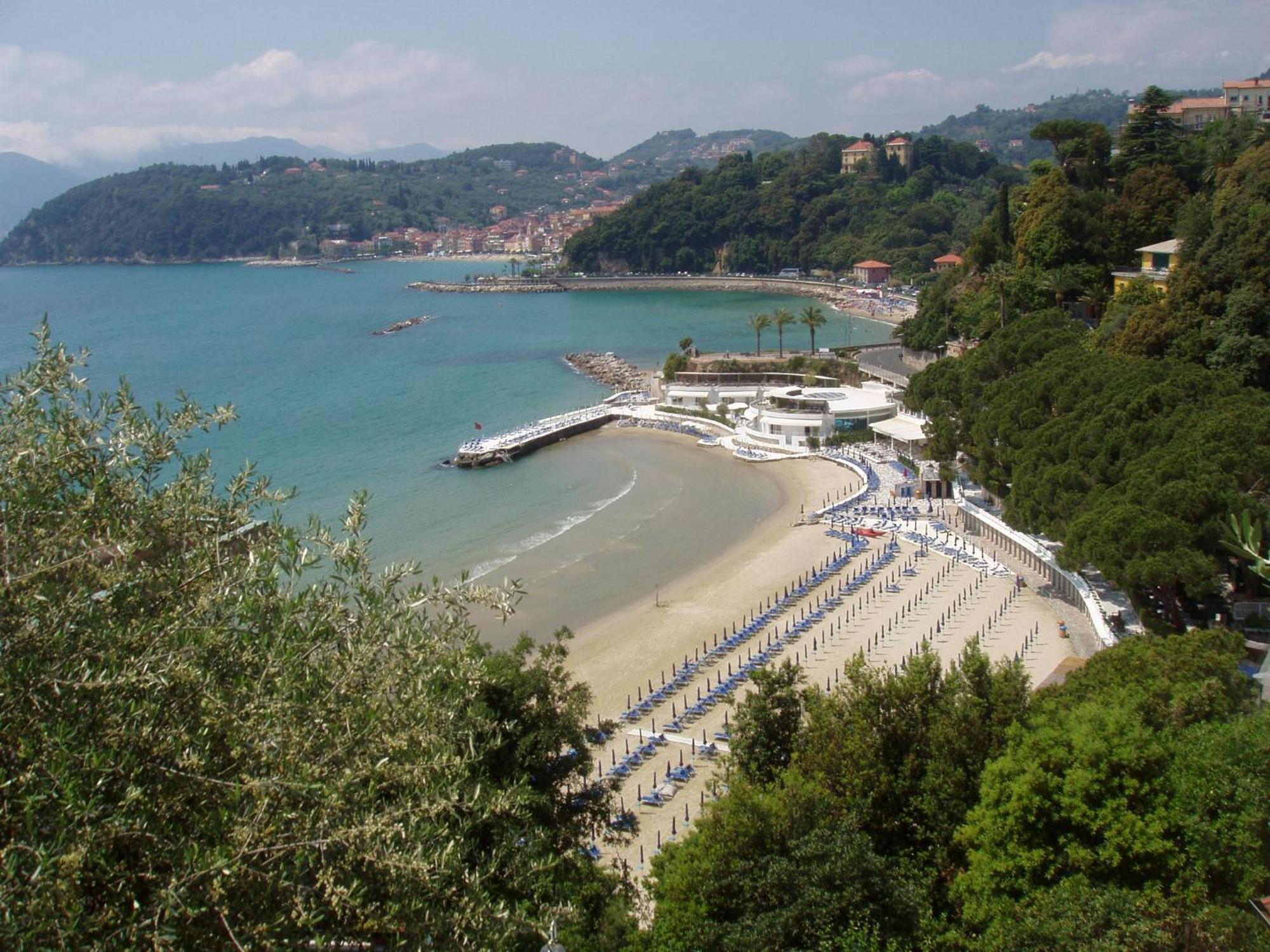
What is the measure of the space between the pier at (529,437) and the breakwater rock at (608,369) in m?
5.29

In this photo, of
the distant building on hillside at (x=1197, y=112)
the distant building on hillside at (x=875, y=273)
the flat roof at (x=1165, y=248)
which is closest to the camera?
the flat roof at (x=1165, y=248)

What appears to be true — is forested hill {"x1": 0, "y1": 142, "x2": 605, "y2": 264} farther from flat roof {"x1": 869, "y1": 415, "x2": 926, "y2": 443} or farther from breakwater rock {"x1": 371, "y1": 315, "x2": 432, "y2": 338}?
flat roof {"x1": 869, "y1": 415, "x2": 926, "y2": 443}

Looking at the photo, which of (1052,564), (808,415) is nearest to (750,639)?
(1052,564)

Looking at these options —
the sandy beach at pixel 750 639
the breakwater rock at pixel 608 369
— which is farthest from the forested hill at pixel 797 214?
the sandy beach at pixel 750 639

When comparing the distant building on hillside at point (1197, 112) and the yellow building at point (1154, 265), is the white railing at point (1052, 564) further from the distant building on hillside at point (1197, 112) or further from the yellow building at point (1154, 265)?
the distant building on hillside at point (1197, 112)

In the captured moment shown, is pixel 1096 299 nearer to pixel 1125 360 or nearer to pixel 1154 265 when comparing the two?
pixel 1154 265

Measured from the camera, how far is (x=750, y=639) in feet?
58.5

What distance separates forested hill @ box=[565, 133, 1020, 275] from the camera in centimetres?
8738

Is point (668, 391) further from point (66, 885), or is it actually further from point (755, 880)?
point (66, 885)

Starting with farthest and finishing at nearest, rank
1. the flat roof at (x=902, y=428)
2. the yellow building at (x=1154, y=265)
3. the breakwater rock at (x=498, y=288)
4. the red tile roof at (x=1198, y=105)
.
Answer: the breakwater rock at (x=498, y=288) → the red tile roof at (x=1198, y=105) → the flat roof at (x=902, y=428) → the yellow building at (x=1154, y=265)

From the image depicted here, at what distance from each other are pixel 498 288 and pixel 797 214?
28.8 metres

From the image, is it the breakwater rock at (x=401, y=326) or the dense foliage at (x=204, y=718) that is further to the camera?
the breakwater rock at (x=401, y=326)

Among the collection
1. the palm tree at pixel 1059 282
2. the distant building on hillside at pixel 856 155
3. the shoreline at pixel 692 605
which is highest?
the distant building on hillside at pixel 856 155

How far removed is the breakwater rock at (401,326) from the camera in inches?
2685
